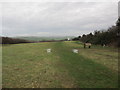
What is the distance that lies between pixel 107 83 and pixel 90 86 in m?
0.88

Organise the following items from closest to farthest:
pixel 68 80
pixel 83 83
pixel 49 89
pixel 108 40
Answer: pixel 49 89
pixel 83 83
pixel 68 80
pixel 108 40

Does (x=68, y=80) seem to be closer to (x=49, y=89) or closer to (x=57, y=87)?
(x=57, y=87)

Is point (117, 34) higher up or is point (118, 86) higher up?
point (117, 34)

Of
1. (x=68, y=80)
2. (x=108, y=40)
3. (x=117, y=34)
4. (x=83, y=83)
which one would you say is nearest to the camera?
(x=83, y=83)

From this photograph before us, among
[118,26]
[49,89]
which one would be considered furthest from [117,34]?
[49,89]

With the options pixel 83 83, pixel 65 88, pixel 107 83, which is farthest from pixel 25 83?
pixel 107 83

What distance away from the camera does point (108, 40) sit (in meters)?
29.4

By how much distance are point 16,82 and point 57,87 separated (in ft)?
6.49

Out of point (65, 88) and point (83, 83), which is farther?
point (83, 83)

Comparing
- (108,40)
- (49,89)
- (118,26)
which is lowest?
(49,89)

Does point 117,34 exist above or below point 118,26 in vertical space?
below

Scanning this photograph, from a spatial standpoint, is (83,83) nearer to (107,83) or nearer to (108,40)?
(107,83)

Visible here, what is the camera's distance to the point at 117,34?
26938 mm

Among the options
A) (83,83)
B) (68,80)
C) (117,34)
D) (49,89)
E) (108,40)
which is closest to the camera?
(49,89)
